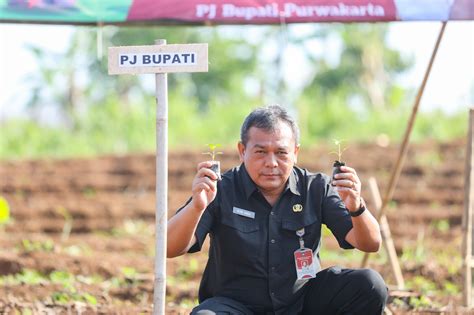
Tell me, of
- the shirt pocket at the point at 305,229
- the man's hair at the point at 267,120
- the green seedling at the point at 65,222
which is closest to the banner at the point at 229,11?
the man's hair at the point at 267,120

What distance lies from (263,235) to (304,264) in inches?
9.2

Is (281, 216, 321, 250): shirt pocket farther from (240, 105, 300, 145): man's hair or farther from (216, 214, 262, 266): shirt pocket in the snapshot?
(240, 105, 300, 145): man's hair

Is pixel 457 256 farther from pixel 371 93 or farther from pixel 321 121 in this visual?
pixel 371 93

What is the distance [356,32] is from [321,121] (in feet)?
24.0

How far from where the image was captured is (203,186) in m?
4.45

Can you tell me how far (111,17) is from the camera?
6199mm

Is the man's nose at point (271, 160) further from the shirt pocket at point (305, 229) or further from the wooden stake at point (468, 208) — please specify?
the wooden stake at point (468, 208)

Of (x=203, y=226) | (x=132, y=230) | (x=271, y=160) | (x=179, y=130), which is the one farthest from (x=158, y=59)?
(x=179, y=130)

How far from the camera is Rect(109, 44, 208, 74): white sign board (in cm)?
459

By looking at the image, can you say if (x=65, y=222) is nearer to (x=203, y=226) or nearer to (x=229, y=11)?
(x=229, y=11)

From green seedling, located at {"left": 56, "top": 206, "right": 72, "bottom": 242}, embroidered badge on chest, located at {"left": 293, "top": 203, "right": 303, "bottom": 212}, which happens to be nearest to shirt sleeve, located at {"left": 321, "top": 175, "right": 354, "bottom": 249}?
embroidered badge on chest, located at {"left": 293, "top": 203, "right": 303, "bottom": 212}

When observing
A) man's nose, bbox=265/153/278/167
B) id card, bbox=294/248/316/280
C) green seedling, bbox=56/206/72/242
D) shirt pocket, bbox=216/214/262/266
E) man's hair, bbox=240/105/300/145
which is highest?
man's hair, bbox=240/105/300/145

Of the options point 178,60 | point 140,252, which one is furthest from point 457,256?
point 178,60

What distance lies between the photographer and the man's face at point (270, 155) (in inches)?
187
